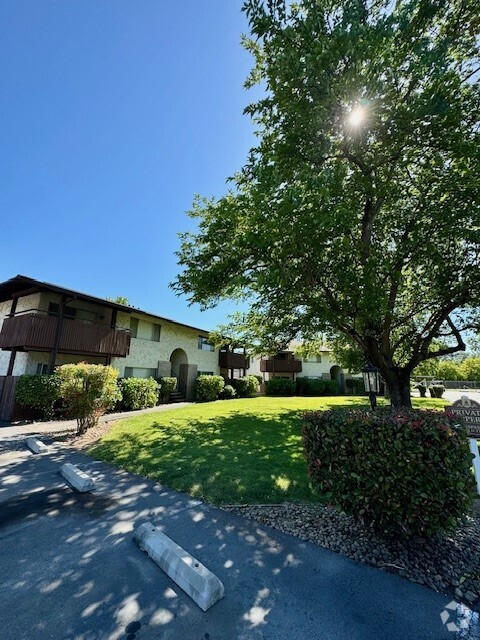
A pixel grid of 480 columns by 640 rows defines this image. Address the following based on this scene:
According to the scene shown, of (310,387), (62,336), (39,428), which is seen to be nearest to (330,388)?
(310,387)

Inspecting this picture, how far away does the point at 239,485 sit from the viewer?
555 centimetres

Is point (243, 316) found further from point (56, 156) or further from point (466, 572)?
point (466, 572)

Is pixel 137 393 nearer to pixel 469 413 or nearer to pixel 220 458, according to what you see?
pixel 220 458

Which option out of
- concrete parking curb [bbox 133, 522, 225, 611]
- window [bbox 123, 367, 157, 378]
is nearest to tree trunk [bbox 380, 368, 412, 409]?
concrete parking curb [bbox 133, 522, 225, 611]

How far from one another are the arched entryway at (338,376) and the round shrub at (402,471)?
34.0 m

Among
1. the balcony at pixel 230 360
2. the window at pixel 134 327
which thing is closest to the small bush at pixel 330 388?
the balcony at pixel 230 360

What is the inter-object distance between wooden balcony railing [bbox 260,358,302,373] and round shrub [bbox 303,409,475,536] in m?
29.6

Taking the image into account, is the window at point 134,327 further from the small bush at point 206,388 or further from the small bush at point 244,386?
the small bush at point 244,386

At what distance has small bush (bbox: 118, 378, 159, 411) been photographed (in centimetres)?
1602

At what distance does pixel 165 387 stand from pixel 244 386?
30.4 feet

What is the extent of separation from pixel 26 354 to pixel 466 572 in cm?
1795

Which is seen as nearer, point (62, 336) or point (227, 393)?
point (62, 336)

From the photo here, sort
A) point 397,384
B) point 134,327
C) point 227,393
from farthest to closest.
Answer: point 227,393, point 134,327, point 397,384

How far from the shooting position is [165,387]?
19891mm
